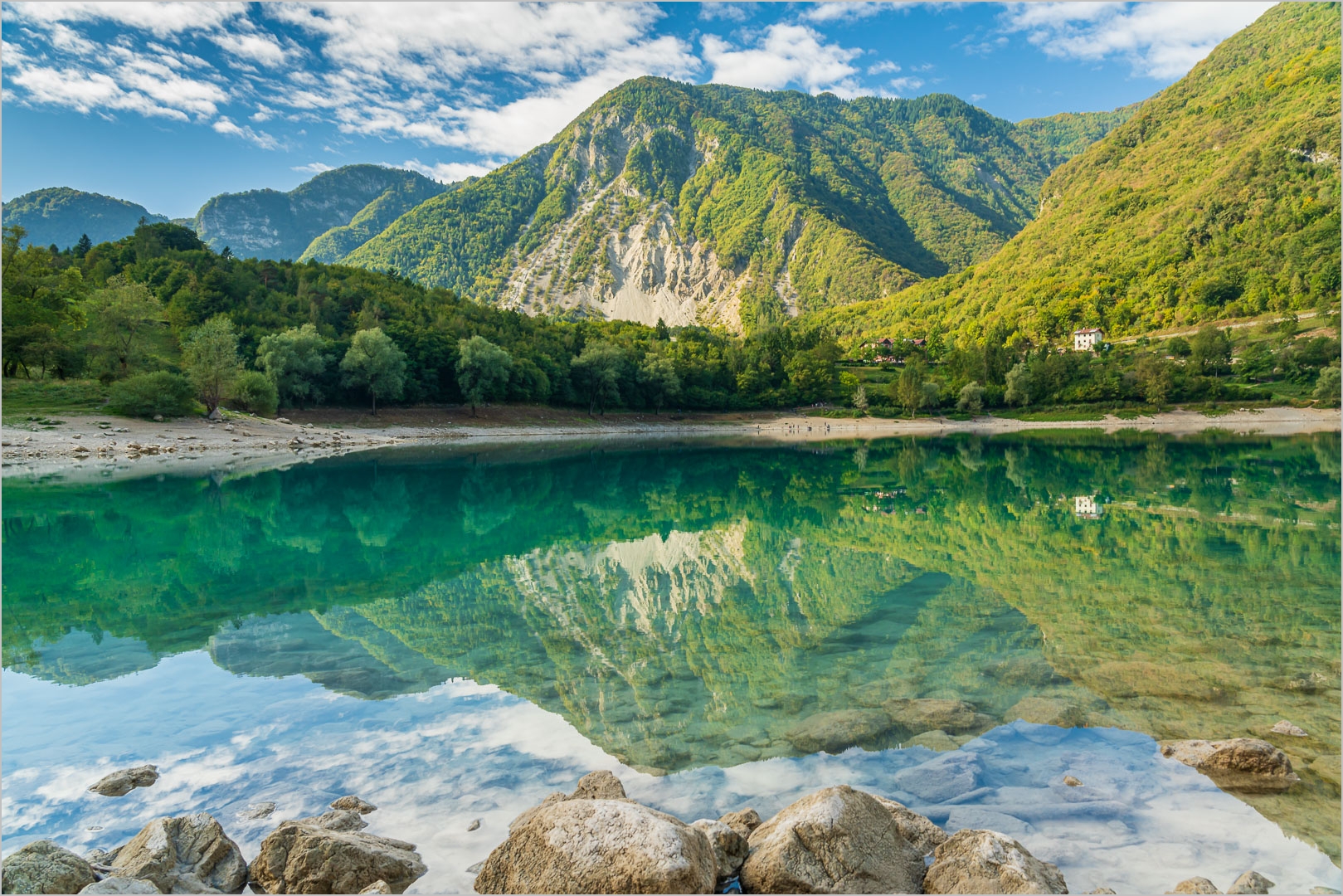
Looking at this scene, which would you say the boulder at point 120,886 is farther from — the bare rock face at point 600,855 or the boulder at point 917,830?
the boulder at point 917,830

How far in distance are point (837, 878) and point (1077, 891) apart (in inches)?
62.5

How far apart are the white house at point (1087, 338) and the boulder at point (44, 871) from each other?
12915 centimetres

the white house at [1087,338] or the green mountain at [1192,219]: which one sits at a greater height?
the green mountain at [1192,219]

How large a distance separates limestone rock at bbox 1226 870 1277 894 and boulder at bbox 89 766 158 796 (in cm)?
799

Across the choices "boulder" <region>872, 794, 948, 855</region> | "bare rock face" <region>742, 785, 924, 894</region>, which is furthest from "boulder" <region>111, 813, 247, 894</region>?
"boulder" <region>872, 794, 948, 855</region>

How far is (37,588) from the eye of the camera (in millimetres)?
12078

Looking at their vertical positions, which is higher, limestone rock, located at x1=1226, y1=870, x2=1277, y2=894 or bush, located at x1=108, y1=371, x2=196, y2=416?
bush, located at x1=108, y1=371, x2=196, y2=416

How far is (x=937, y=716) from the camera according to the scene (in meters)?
6.89

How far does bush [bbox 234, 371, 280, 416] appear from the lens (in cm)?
4828

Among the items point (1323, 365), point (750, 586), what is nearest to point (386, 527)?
point (750, 586)

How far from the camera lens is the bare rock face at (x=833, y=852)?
3973 mm

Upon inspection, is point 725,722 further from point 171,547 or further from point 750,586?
point 171,547

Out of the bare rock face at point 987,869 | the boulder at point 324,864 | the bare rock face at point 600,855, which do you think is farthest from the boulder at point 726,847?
the boulder at point 324,864

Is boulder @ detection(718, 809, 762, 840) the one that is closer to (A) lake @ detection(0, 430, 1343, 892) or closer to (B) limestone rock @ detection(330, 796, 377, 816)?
(A) lake @ detection(0, 430, 1343, 892)
